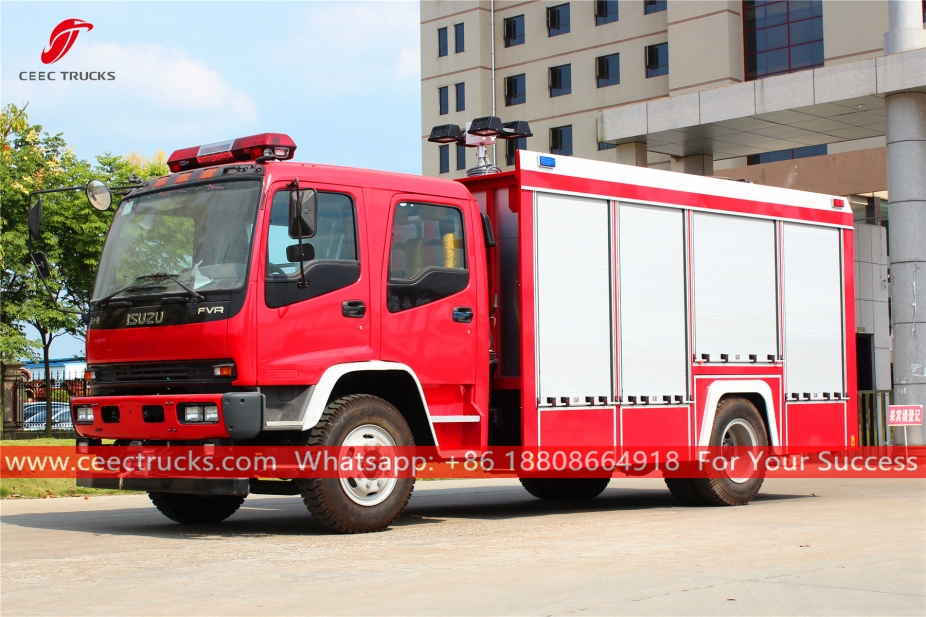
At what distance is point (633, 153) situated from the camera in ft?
80.6

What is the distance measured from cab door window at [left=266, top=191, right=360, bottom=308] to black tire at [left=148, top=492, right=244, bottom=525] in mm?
2488

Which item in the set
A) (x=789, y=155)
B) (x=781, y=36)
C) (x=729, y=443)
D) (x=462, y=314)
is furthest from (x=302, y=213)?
(x=789, y=155)

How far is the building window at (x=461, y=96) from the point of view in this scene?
65.1 metres

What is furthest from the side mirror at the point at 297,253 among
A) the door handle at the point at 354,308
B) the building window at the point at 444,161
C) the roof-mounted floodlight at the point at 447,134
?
the building window at the point at 444,161

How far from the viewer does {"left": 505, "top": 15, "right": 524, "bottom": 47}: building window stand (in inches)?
2510

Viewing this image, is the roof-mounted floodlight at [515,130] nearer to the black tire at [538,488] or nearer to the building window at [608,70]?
the black tire at [538,488]

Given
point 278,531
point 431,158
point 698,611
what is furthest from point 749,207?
point 431,158

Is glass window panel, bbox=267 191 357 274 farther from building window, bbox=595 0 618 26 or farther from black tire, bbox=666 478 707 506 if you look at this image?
building window, bbox=595 0 618 26

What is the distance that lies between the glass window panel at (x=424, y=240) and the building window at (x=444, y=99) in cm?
5591

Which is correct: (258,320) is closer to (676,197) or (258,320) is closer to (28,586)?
(28,586)

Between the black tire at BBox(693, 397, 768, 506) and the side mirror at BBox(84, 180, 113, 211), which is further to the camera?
the black tire at BBox(693, 397, 768, 506)

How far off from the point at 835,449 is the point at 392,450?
6.47 metres

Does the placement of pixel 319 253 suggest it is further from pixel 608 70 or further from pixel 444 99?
pixel 444 99

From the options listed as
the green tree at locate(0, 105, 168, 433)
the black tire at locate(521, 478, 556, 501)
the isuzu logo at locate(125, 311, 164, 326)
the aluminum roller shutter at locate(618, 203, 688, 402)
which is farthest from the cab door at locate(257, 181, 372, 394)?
the green tree at locate(0, 105, 168, 433)
